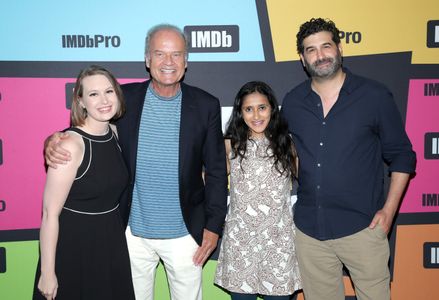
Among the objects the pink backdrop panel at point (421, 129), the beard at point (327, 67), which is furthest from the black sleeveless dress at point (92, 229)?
the pink backdrop panel at point (421, 129)

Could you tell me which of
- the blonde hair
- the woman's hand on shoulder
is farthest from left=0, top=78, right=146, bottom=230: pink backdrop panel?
the woman's hand on shoulder

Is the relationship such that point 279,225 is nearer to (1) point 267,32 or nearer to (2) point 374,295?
(2) point 374,295

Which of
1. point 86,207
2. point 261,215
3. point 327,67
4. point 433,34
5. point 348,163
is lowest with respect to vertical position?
point 261,215

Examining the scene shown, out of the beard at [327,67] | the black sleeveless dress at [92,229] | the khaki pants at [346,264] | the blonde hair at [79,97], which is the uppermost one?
the beard at [327,67]

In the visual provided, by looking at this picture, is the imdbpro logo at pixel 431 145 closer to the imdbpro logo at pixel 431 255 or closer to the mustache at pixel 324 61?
the imdbpro logo at pixel 431 255

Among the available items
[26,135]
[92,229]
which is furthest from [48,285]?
[26,135]

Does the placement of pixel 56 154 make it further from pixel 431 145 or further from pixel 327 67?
pixel 431 145

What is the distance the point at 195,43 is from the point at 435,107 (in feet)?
5.26

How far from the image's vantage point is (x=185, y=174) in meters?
2.31

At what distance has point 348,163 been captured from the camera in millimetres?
2289

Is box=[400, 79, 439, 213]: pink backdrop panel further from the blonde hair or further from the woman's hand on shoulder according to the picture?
the woman's hand on shoulder

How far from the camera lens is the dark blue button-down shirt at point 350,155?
2291 mm

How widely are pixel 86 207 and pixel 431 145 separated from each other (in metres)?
2.19

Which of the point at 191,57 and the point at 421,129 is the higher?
the point at 191,57
